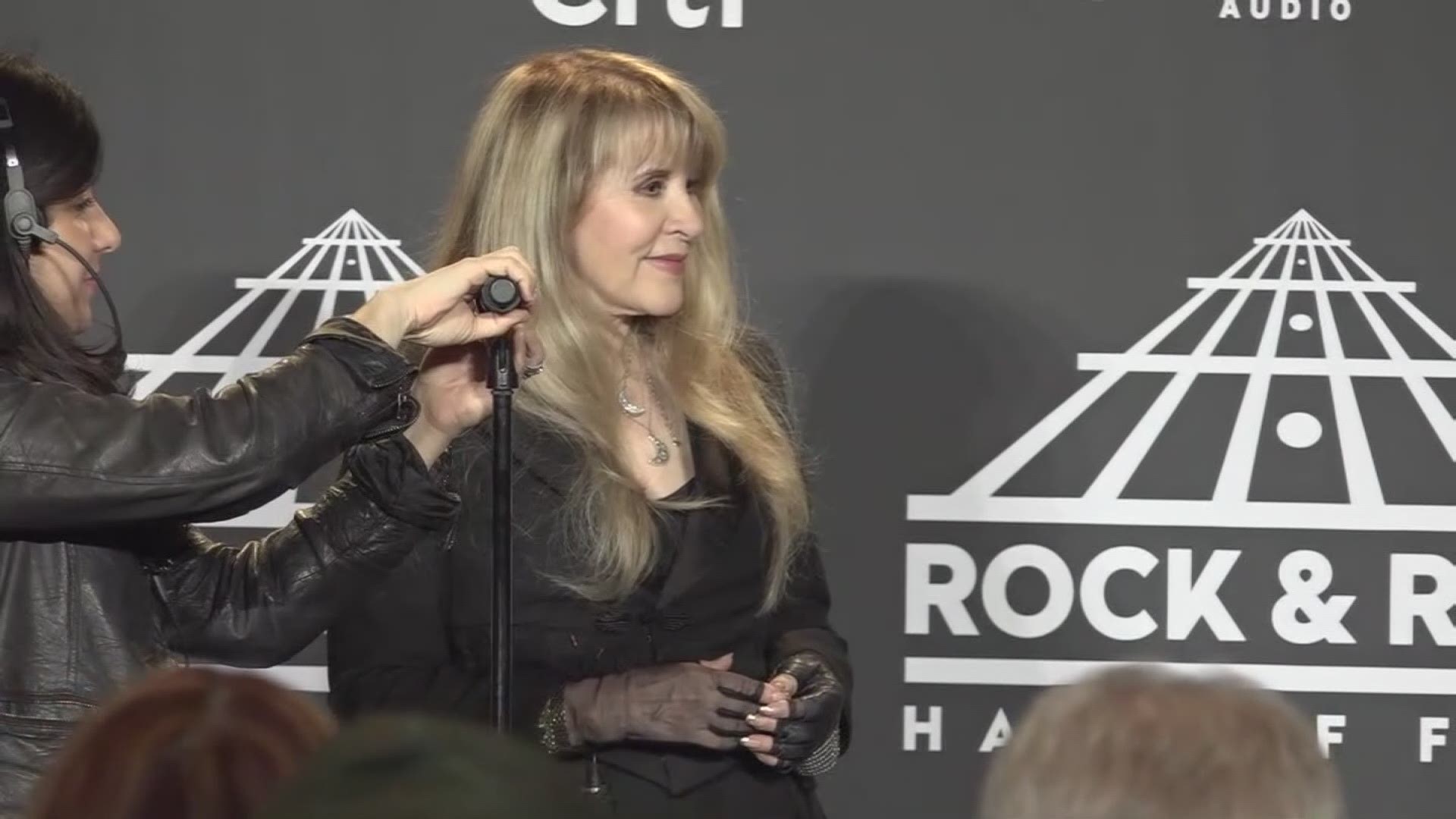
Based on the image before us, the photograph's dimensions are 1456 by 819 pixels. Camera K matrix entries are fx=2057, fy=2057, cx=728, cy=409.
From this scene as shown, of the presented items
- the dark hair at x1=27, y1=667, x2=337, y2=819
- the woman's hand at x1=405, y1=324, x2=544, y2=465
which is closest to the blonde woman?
the woman's hand at x1=405, y1=324, x2=544, y2=465

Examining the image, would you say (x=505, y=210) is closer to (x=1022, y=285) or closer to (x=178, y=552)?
(x=178, y=552)

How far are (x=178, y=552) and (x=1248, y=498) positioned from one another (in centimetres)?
154

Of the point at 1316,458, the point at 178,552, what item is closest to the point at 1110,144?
the point at 1316,458

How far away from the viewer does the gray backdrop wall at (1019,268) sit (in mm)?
2795

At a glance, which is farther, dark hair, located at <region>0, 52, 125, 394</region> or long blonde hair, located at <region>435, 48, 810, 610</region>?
long blonde hair, located at <region>435, 48, 810, 610</region>

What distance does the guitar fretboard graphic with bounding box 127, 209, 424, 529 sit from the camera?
2814 millimetres

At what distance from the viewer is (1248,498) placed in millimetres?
2803

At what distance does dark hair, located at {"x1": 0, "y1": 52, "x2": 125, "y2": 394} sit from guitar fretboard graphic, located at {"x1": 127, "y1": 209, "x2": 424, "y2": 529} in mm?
1021

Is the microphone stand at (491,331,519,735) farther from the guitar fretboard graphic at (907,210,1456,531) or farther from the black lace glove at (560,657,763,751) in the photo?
the guitar fretboard graphic at (907,210,1456,531)

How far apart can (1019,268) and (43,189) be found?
146cm

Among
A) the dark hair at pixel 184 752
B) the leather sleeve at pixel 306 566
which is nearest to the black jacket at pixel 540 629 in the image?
the leather sleeve at pixel 306 566

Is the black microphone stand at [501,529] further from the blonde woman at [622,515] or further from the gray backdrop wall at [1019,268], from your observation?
the gray backdrop wall at [1019,268]

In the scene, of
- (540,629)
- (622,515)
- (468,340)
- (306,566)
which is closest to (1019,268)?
(622,515)

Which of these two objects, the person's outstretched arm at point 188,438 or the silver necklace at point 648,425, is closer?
the person's outstretched arm at point 188,438
